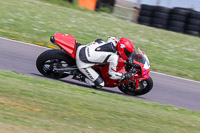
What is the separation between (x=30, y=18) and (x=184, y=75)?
674 centimetres

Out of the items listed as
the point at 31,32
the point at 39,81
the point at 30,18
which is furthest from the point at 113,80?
the point at 30,18

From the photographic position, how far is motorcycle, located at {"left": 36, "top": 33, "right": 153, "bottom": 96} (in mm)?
7102

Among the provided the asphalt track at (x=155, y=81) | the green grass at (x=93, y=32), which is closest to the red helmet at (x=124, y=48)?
the asphalt track at (x=155, y=81)

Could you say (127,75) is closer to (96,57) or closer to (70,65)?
(96,57)

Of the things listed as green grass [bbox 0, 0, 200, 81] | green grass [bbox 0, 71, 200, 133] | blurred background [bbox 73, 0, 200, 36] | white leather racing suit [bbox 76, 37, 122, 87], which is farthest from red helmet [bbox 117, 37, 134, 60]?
blurred background [bbox 73, 0, 200, 36]

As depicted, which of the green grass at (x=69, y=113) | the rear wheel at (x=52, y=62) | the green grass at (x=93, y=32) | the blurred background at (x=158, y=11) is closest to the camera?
the green grass at (x=69, y=113)

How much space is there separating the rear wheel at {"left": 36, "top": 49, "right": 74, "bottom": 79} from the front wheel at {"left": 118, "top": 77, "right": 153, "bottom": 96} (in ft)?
4.96

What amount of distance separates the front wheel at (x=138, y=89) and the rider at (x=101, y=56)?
2.09 feet

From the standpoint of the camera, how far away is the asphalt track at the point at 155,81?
8.02 m

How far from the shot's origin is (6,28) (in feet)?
38.0

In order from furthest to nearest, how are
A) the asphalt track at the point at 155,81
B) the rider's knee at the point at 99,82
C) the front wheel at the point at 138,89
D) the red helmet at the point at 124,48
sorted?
the asphalt track at the point at 155,81, the front wheel at the point at 138,89, the rider's knee at the point at 99,82, the red helmet at the point at 124,48

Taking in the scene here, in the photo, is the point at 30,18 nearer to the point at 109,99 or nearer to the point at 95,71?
the point at 95,71

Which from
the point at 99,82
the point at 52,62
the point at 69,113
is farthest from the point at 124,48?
the point at 69,113

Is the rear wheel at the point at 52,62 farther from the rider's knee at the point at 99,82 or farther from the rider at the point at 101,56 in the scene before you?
the rider's knee at the point at 99,82
